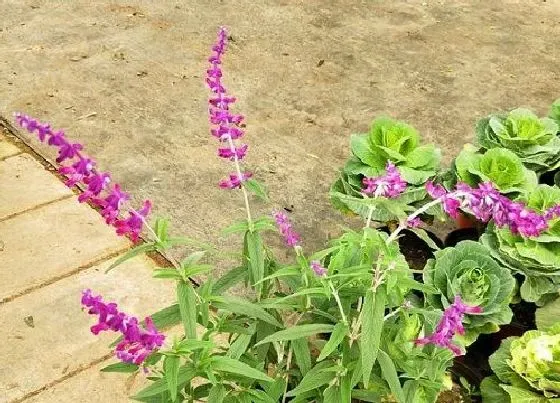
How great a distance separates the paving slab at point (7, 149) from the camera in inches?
141

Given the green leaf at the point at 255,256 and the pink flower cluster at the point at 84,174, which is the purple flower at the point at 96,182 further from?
the green leaf at the point at 255,256

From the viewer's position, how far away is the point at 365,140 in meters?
2.60

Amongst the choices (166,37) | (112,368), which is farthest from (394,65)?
(112,368)

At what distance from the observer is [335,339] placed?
151 cm

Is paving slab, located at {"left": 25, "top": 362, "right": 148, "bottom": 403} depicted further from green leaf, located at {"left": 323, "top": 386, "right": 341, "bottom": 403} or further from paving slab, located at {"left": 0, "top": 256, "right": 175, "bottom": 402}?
green leaf, located at {"left": 323, "top": 386, "right": 341, "bottom": 403}

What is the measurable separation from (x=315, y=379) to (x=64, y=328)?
1349 mm

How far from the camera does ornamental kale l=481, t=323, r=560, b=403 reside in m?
2.04

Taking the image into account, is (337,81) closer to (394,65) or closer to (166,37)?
(394,65)

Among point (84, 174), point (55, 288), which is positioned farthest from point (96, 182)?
point (55, 288)

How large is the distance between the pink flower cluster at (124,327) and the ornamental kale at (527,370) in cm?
110

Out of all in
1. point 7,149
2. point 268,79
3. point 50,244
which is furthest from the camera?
point 268,79

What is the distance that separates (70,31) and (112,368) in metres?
3.59

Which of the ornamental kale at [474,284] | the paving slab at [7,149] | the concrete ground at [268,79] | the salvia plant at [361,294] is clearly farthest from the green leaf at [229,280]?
the paving slab at [7,149]

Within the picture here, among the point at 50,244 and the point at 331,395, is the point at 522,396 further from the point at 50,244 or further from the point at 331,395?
the point at 50,244
